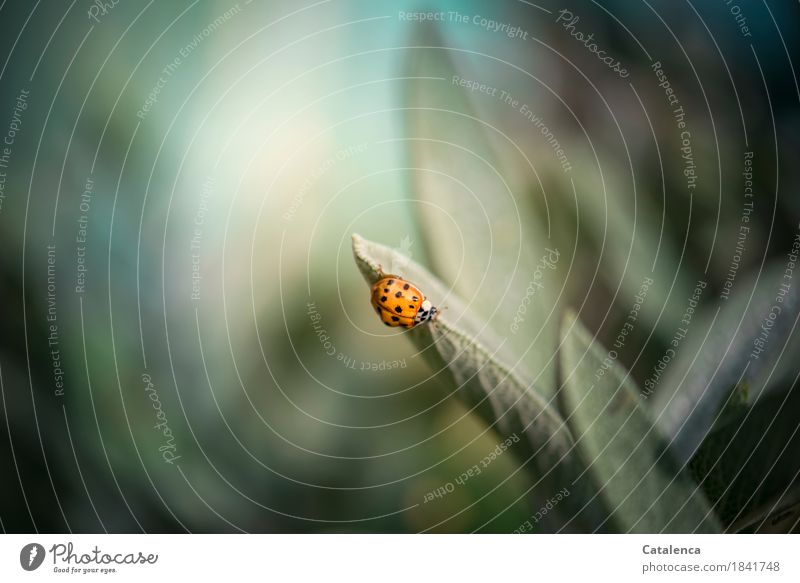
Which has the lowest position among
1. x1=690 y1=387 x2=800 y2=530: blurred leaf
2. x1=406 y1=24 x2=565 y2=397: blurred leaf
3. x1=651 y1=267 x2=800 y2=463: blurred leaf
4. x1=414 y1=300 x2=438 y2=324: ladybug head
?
x1=690 y1=387 x2=800 y2=530: blurred leaf

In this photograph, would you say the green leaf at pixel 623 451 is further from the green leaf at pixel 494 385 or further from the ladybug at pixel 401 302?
the ladybug at pixel 401 302

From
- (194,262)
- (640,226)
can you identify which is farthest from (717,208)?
(194,262)

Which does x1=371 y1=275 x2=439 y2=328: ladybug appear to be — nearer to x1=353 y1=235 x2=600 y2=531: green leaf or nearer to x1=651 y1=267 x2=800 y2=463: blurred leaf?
x1=353 y1=235 x2=600 y2=531: green leaf

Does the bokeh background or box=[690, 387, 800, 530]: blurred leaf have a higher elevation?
the bokeh background

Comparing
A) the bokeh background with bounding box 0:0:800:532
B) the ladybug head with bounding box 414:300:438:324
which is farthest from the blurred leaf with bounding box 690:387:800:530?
the ladybug head with bounding box 414:300:438:324

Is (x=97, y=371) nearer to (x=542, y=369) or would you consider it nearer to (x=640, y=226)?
(x=542, y=369)
